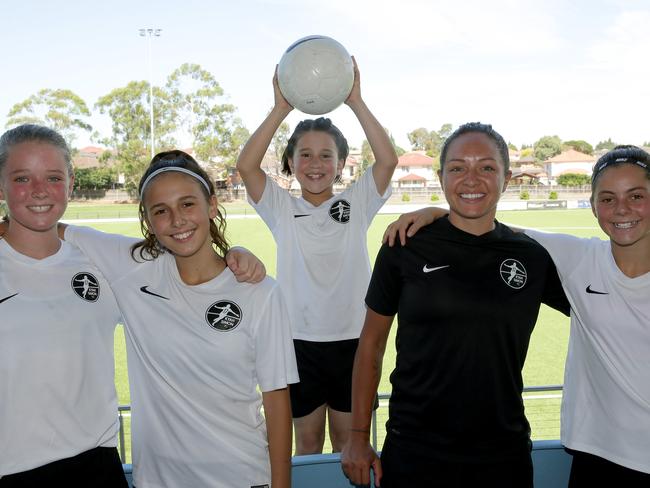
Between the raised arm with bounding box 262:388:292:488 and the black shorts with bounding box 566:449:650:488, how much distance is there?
1.24 m

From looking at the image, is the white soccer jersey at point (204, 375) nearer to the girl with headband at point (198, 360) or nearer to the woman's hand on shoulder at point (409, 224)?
the girl with headband at point (198, 360)

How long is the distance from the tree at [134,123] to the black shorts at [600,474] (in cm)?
5147

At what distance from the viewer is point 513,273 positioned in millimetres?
2238

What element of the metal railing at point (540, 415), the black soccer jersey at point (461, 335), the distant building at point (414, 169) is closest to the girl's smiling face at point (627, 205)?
the black soccer jersey at point (461, 335)

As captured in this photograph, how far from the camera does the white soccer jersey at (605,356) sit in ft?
7.21

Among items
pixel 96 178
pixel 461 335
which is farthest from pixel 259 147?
pixel 96 178

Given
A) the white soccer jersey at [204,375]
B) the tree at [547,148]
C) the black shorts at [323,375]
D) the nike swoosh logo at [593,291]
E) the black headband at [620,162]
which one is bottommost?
the black shorts at [323,375]

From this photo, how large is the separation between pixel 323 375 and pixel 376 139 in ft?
5.16

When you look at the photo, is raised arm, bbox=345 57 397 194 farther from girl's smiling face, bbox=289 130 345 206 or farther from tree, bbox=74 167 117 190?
tree, bbox=74 167 117 190

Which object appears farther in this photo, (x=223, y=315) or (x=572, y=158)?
(x=572, y=158)

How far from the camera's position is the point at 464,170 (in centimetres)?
236

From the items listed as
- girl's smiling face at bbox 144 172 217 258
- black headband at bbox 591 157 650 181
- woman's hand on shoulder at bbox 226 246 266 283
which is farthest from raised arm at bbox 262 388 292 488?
black headband at bbox 591 157 650 181

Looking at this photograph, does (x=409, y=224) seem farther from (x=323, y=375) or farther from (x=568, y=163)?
(x=568, y=163)

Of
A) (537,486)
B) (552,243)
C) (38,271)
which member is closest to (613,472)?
(537,486)
